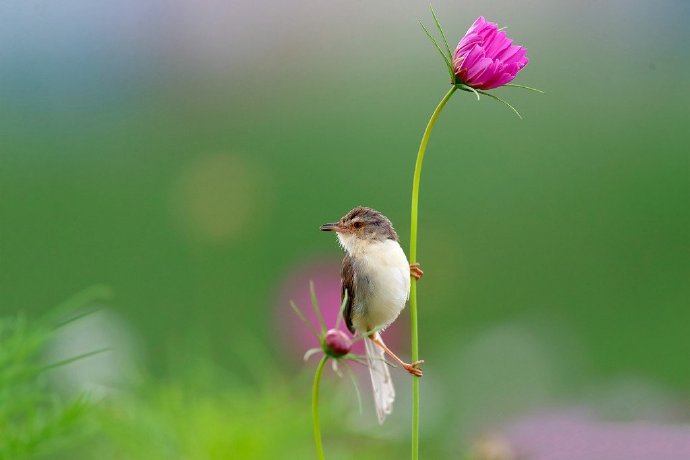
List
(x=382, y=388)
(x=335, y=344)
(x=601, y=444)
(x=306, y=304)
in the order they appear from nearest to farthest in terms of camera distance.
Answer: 1. (x=335, y=344)
2. (x=382, y=388)
3. (x=601, y=444)
4. (x=306, y=304)

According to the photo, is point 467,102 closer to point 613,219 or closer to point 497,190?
point 497,190

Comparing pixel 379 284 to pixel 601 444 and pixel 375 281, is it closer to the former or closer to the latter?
pixel 375 281

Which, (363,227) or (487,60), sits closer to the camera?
(487,60)

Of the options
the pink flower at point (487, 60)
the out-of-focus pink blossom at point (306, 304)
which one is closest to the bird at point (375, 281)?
the pink flower at point (487, 60)

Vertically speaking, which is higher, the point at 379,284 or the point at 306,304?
the point at 379,284

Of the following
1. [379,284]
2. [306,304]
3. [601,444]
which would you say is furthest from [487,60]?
[306,304]

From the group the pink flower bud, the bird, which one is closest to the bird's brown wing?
the bird

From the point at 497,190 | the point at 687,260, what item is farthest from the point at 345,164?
the point at 687,260
